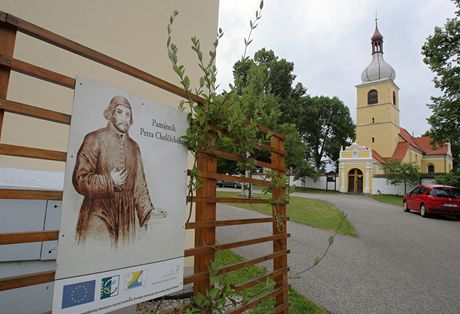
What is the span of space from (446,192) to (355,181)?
73.1 ft

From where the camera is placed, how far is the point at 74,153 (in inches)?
53.8

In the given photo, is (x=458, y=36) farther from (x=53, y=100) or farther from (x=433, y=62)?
(x=53, y=100)

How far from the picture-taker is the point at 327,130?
47719mm

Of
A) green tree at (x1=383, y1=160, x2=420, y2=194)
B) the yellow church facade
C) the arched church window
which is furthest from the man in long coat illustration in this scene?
the arched church window

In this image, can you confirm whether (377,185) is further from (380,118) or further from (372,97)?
(372,97)

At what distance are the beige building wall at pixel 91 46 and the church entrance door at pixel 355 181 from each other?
1356 inches

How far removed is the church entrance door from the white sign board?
36.6 m

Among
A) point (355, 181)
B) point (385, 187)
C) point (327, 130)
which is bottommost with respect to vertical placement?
point (385, 187)

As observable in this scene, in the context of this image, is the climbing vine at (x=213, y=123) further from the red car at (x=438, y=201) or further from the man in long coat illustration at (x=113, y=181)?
the red car at (x=438, y=201)

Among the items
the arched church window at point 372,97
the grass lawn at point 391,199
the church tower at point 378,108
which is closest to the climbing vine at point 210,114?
the grass lawn at point 391,199

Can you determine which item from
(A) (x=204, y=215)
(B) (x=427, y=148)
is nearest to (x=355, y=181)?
(B) (x=427, y=148)

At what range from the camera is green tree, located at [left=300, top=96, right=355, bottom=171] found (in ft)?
151

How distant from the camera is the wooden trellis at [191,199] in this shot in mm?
1214

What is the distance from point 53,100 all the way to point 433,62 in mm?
18919
